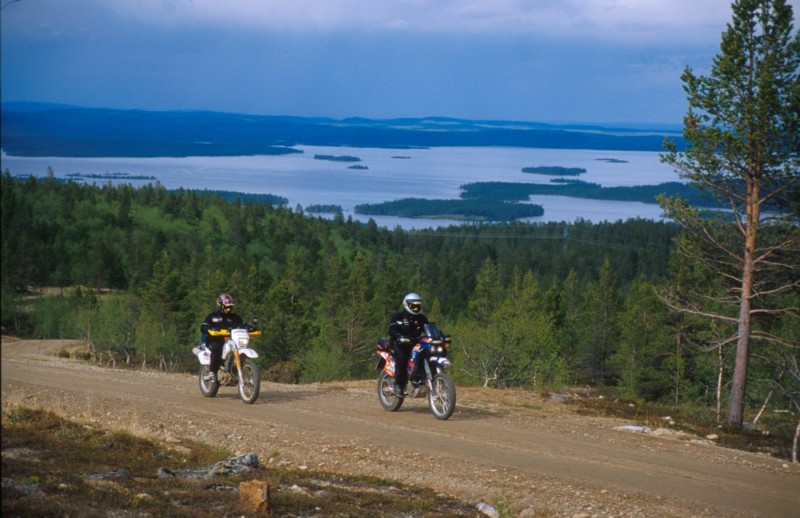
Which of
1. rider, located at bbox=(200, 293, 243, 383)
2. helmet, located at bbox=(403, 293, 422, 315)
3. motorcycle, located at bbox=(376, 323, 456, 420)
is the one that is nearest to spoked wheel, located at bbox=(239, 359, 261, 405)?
rider, located at bbox=(200, 293, 243, 383)

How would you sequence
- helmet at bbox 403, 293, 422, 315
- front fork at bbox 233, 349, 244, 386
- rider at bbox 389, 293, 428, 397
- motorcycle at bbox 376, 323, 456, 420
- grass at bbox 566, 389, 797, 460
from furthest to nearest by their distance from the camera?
1. grass at bbox 566, 389, 797, 460
2. front fork at bbox 233, 349, 244, 386
3. helmet at bbox 403, 293, 422, 315
4. rider at bbox 389, 293, 428, 397
5. motorcycle at bbox 376, 323, 456, 420

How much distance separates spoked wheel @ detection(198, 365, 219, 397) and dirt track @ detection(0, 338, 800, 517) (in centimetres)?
19

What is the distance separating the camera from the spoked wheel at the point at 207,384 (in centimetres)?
1783

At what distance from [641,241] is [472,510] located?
509ft

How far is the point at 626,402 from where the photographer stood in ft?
75.1

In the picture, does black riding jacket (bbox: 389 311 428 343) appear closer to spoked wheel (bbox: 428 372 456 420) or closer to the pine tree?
spoked wheel (bbox: 428 372 456 420)

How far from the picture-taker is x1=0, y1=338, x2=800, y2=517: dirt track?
11.3m

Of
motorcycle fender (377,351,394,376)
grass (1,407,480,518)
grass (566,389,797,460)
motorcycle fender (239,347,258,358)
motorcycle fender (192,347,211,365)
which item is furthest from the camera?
motorcycle fender (192,347,211,365)

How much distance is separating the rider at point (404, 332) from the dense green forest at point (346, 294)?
6582 mm

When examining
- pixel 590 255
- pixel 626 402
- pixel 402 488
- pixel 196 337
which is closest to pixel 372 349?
pixel 196 337

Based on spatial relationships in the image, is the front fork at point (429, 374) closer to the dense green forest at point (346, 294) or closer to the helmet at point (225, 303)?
the helmet at point (225, 303)

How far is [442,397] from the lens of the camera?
15867mm

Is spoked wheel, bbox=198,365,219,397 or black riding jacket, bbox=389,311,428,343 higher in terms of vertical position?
black riding jacket, bbox=389,311,428,343

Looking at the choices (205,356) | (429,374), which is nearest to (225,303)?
(205,356)
